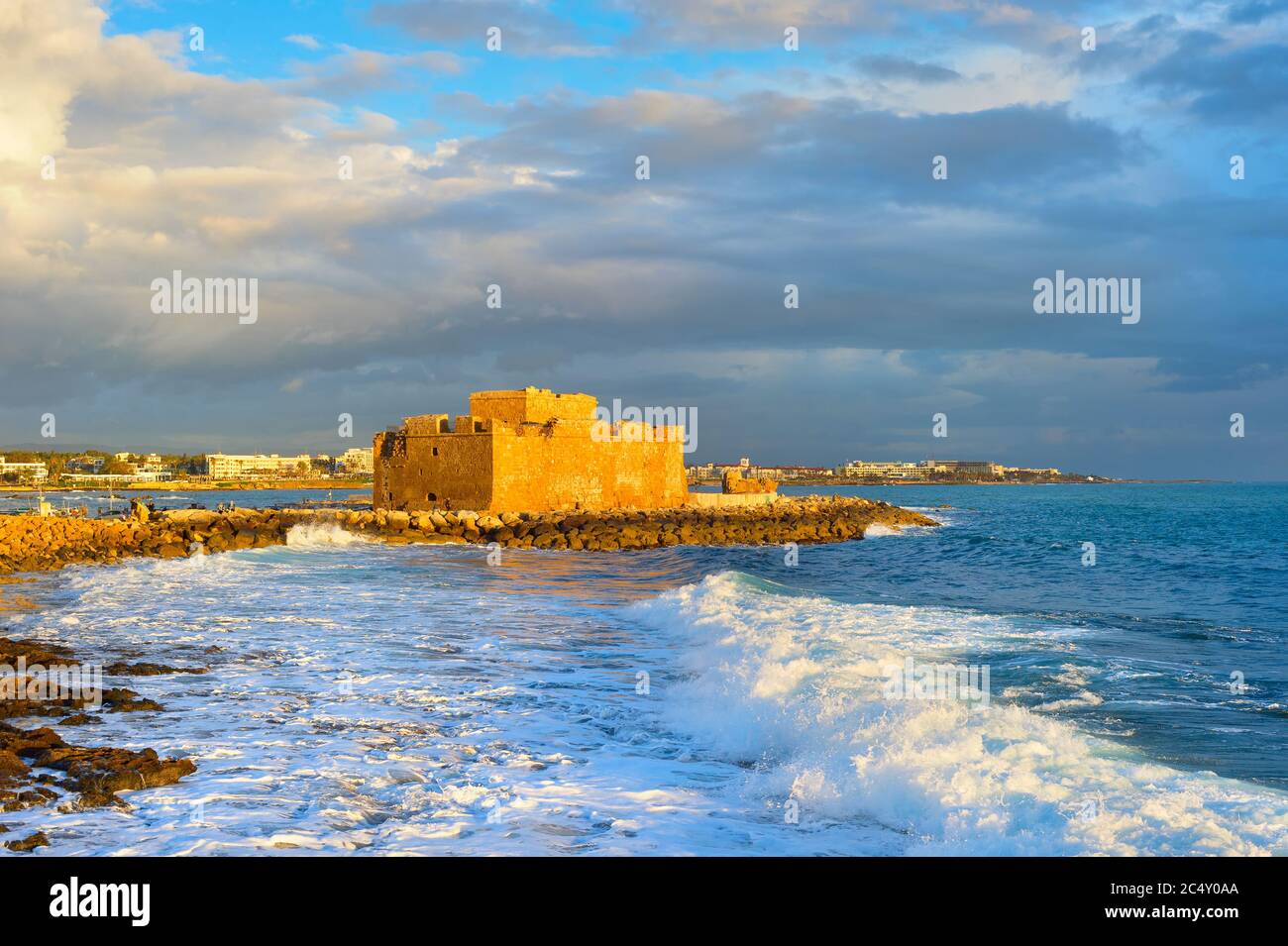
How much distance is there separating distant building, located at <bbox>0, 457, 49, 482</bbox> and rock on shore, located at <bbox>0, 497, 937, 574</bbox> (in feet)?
265

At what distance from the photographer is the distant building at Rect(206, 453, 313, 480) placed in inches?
5049

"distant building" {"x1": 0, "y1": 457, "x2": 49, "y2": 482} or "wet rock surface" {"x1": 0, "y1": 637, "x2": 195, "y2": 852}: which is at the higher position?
"distant building" {"x1": 0, "y1": 457, "x2": 49, "y2": 482}

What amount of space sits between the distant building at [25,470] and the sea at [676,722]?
3790 inches

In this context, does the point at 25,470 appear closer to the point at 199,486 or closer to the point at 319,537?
the point at 199,486

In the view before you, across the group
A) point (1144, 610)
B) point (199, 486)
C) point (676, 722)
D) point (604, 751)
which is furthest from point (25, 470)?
point (604, 751)

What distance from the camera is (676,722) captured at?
7.22 meters

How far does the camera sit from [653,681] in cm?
880

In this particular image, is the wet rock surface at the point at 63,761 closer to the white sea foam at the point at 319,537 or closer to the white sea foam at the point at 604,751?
the white sea foam at the point at 604,751

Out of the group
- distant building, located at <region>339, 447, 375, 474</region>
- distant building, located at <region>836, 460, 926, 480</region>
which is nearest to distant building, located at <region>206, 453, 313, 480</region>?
distant building, located at <region>339, 447, 375, 474</region>

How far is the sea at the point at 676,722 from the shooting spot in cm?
459

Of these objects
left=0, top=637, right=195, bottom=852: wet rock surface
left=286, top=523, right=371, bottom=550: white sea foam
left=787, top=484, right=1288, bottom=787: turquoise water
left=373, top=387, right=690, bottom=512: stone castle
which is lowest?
left=787, top=484, right=1288, bottom=787: turquoise water

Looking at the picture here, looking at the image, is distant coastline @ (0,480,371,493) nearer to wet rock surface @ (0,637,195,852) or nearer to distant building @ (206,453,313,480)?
distant building @ (206,453,313,480)

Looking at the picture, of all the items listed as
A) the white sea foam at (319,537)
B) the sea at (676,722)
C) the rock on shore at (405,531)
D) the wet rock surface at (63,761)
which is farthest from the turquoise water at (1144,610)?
the white sea foam at (319,537)

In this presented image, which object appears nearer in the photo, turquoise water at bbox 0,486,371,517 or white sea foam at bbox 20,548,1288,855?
white sea foam at bbox 20,548,1288,855
